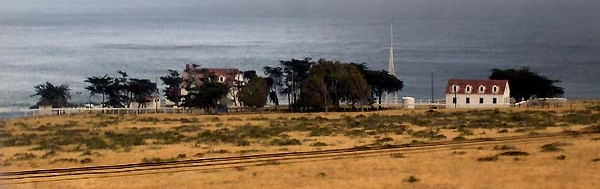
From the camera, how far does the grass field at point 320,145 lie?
1343 cm

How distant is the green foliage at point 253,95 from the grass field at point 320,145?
292cm

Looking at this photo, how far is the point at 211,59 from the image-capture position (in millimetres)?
72500

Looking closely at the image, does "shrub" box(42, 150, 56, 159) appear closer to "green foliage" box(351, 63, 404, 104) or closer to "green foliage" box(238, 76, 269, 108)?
"green foliage" box(238, 76, 269, 108)

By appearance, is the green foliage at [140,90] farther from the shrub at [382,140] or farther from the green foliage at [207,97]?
the shrub at [382,140]

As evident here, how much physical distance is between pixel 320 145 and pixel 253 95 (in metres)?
14.1

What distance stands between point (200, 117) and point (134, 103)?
926cm

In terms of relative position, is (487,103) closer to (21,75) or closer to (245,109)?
(245,109)

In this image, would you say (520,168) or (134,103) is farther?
(134,103)

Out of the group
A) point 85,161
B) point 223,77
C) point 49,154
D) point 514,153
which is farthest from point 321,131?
point 223,77

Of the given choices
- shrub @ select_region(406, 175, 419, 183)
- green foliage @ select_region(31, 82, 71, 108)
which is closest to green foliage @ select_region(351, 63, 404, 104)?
green foliage @ select_region(31, 82, 71, 108)

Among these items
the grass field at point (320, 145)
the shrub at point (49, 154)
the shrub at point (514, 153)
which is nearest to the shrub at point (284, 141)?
the grass field at point (320, 145)

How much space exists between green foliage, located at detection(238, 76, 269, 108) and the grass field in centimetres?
292

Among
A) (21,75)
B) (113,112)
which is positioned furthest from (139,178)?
(21,75)

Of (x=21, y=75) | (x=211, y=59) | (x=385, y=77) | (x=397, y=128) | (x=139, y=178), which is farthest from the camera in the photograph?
(x=211, y=59)
